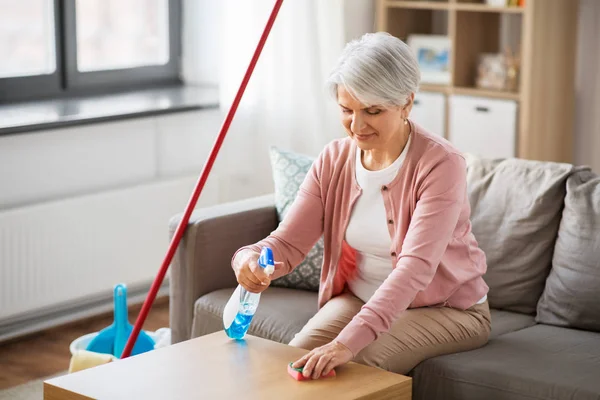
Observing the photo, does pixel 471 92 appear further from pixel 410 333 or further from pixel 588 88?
pixel 410 333

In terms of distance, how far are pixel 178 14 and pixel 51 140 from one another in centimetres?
116

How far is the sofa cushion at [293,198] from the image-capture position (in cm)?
298

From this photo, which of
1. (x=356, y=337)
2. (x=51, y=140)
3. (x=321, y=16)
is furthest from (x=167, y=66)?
(x=356, y=337)

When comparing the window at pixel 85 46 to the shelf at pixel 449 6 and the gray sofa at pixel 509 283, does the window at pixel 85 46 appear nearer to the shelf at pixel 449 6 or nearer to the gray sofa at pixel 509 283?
the shelf at pixel 449 6

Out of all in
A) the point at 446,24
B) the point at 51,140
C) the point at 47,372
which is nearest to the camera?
the point at 47,372

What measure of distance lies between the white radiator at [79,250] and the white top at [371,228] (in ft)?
5.10

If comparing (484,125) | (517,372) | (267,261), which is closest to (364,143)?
(267,261)

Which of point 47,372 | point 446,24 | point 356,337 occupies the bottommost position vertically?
point 47,372

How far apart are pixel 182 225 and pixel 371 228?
0.68 metres

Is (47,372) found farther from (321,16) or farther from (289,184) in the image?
(321,16)

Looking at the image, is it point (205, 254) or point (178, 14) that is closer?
point (205, 254)

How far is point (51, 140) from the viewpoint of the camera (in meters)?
3.71

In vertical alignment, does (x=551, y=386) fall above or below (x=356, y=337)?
below

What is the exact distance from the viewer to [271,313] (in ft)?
9.12
